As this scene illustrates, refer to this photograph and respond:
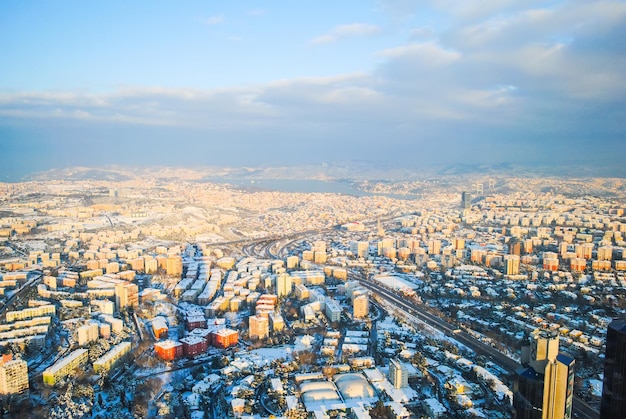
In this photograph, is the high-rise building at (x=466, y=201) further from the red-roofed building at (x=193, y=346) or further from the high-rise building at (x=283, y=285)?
the red-roofed building at (x=193, y=346)

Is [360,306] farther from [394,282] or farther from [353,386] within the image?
[353,386]

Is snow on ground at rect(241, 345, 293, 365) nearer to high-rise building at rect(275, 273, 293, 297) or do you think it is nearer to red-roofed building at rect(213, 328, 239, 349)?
red-roofed building at rect(213, 328, 239, 349)

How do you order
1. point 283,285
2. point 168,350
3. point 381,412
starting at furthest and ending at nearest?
point 283,285
point 168,350
point 381,412

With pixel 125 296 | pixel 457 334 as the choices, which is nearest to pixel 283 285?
pixel 125 296

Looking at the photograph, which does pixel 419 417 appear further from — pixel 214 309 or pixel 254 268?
pixel 254 268

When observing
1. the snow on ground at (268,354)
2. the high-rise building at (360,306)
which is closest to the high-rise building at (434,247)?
the high-rise building at (360,306)

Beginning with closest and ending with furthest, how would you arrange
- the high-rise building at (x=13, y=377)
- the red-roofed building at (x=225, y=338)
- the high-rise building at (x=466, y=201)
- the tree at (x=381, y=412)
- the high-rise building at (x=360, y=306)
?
the tree at (x=381, y=412) < the high-rise building at (x=13, y=377) < the red-roofed building at (x=225, y=338) < the high-rise building at (x=360, y=306) < the high-rise building at (x=466, y=201)

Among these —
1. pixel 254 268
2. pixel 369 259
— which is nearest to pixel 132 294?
pixel 254 268
